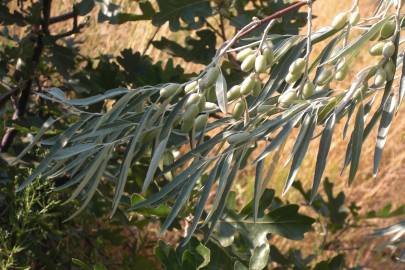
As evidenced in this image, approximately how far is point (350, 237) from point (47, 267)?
1575 millimetres

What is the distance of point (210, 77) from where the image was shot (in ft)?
2.80

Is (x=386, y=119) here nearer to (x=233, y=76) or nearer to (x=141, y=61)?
(x=233, y=76)

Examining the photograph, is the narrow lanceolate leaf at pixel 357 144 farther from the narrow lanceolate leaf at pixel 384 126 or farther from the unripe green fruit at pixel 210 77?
the unripe green fruit at pixel 210 77

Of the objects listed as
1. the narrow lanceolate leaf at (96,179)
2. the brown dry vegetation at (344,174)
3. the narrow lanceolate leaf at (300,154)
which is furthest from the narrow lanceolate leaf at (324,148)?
the brown dry vegetation at (344,174)

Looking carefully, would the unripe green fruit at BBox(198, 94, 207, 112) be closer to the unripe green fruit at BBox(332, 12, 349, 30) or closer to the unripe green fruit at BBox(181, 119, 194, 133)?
the unripe green fruit at BBox(181, 119, 194, 133)

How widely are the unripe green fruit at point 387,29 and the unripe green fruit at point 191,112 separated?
8.7 inches

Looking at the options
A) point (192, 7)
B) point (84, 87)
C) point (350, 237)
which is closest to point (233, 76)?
point (192, 7)

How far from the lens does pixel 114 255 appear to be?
102 inches

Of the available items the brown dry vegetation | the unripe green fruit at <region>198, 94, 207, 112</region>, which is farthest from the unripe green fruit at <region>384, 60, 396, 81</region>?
the brown dry vegetation

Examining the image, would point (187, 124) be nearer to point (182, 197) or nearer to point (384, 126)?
point (182, 197)

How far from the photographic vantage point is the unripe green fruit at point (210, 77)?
0.85m

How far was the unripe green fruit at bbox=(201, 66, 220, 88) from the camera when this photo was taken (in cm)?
85

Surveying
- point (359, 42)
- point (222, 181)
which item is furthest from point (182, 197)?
point (359, 42)

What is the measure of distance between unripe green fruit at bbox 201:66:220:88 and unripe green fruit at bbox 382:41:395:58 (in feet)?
0.61
